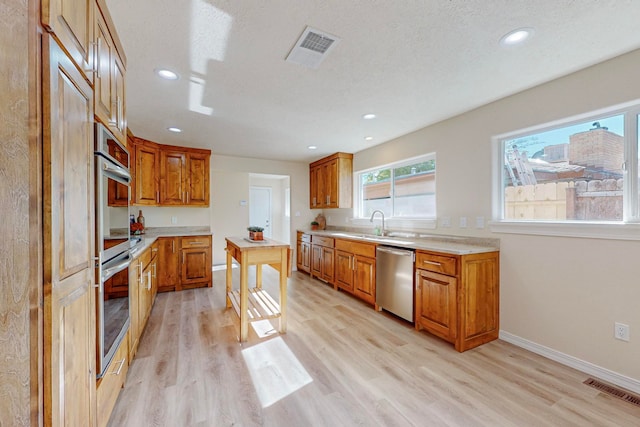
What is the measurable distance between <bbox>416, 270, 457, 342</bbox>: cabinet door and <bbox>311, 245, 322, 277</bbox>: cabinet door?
2164 millimetres

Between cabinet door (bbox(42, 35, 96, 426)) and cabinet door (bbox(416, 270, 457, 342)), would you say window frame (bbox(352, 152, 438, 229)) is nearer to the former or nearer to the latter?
cabinet door (bbox(416, 270, 457, 342))

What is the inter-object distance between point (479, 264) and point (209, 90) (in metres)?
2.96

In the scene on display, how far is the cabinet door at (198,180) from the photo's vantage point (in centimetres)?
Answer: 448

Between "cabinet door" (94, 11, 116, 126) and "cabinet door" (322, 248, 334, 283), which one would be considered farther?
"cabinet door" (322, 248, 334, 283)

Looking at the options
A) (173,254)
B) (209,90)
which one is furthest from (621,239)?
A: (173,254)

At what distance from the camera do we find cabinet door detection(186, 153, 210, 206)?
14.7 ft

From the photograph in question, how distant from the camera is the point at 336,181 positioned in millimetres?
4867

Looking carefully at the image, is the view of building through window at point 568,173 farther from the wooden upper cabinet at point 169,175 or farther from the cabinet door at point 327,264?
the wooden upper cabinet at point 169,175

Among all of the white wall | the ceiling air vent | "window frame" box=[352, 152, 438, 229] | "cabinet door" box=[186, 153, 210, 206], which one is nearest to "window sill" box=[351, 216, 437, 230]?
"window frame" box=[352, 152, 438, 229]

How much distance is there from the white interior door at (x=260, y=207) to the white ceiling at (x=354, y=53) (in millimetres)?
4009

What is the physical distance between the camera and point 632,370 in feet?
6.19

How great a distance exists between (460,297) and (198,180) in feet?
13.6

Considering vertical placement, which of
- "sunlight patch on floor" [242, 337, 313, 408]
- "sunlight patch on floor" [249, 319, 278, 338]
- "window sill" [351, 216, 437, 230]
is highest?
"window sill" [351, 216, 437, 230]

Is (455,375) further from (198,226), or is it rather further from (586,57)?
(198,226)
